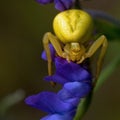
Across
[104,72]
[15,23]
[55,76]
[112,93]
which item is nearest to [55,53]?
[55,76]

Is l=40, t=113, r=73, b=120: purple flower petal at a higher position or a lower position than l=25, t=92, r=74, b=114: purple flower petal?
lower

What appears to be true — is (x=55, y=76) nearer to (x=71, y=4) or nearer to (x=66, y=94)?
(x=66, y=94)

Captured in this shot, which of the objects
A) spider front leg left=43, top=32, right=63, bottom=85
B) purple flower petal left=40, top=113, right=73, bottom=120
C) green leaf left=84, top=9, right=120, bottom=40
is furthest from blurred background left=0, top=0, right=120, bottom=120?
spider front leg left=43, top=32, right=63, bottom=85

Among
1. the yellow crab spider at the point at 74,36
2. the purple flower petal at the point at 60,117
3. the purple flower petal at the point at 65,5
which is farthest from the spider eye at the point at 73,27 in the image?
the purple flower petal at the point at 60,117

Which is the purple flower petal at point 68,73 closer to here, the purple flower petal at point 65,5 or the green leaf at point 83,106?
the green leaf at point 83,106

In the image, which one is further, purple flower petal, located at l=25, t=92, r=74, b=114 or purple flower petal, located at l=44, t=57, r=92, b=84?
purple flower petal, located at l=25, t=92, r=74, b=114

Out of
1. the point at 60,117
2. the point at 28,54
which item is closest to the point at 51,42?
the point at 60,117

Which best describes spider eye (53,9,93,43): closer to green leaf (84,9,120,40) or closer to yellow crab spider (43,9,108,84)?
yellow crab spider (43,9,108,84)

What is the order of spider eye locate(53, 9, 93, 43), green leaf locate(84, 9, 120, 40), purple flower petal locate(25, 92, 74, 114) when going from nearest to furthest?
spider eye locate(53, 9, 93, 43) → purple flower petal locate(25, 92, 74, 114) → green leaf locate(84, 9, 120, 40)
